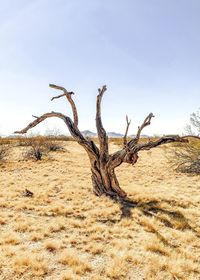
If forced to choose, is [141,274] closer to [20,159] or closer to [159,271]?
[159,271]

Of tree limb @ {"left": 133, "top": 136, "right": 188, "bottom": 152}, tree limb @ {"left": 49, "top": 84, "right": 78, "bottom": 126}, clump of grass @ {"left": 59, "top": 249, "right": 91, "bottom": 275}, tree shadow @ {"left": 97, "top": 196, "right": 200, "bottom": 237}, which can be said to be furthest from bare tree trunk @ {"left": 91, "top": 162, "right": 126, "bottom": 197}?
clump of grass @ {"left": 59, "top": 249, "right": 91, "bottom": 275}

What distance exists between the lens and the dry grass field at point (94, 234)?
5301mm

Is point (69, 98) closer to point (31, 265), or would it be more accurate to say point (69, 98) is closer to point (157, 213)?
point (157, 213)

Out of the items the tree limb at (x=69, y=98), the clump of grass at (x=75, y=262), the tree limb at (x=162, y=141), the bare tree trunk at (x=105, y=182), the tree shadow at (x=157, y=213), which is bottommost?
the clump of grass at (x=75, y=262)

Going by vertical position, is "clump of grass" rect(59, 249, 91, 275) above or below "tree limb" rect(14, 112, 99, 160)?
below

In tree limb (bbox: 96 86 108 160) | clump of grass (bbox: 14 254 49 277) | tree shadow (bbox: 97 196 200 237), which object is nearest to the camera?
clump of grass (bbox: 14 254 49 277)

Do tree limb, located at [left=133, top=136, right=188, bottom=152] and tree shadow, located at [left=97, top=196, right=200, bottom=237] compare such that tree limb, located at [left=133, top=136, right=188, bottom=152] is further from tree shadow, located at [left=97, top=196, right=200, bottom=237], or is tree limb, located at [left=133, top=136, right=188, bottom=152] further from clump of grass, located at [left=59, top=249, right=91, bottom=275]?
clump of grass, located at [left=59, top=249, right=91, bottom=275]

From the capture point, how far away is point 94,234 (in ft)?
23.3

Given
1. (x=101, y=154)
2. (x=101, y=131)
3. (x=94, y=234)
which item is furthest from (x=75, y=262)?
(x=101, y=131)

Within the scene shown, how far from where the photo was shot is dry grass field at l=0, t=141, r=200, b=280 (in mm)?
5301

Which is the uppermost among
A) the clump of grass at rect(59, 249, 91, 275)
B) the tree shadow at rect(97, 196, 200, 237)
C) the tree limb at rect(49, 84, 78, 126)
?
the tree limb at rect(49, 84, 78, 126)

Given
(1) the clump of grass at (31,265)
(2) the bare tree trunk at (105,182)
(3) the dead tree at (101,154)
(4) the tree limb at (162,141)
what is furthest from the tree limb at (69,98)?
(1) the clump of grass at (31,265)

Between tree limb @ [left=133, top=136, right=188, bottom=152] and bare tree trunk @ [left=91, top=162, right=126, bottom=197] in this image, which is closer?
tree limb @ [left=133, top=136, right=188, bottom=152]

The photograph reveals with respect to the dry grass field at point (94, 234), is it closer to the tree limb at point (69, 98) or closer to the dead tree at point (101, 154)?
the dead tree at point (101, 154)
